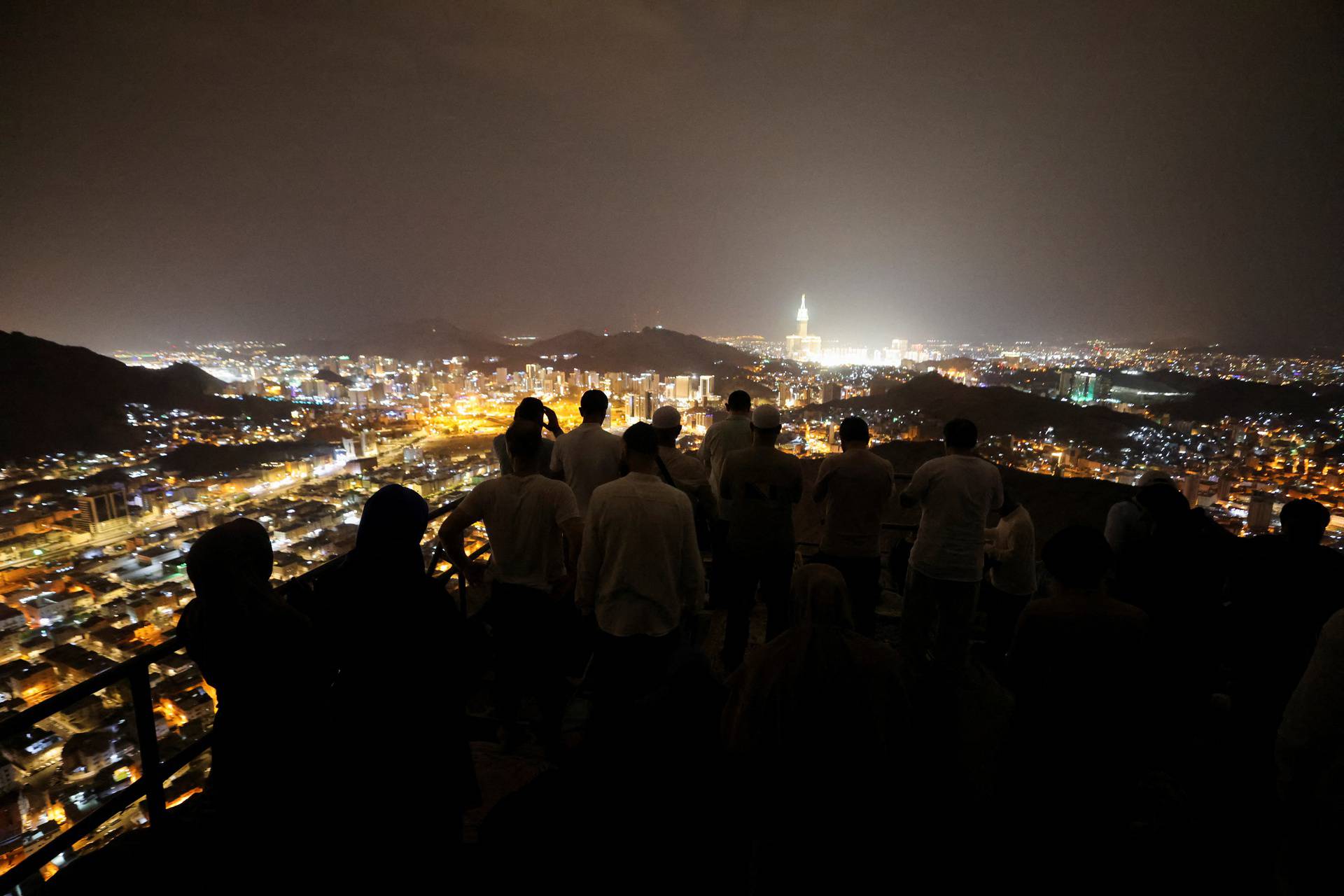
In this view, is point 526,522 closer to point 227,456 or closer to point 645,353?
point 227,456

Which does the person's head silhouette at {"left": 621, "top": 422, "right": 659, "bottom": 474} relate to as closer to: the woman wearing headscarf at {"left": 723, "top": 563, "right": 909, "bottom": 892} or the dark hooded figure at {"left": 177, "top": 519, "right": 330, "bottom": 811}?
the woman wearing headscarf at {"left": 723, "top": 563, "right": 909, "bottom": 892}

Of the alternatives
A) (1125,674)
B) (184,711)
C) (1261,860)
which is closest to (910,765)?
(1125,674)

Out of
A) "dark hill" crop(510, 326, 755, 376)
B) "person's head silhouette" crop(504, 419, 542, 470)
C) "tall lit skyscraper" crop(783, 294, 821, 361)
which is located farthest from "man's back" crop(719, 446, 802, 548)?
"tall lit skyscraper" crop(783, 294, 821, 361)

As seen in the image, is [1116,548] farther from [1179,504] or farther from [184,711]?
[184,711]

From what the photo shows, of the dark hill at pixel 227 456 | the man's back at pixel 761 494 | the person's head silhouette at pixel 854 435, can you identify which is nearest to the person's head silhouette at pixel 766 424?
the man's back at pixel 761 494

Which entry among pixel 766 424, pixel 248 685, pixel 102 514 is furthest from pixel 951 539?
pixel 102 514
